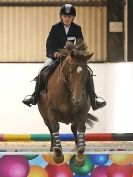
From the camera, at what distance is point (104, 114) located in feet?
36.7

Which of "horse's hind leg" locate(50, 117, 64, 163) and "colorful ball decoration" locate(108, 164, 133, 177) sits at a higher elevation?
"horse's hind leg" locate(50, 117, 64, 163)

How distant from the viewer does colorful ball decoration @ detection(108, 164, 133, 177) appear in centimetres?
479

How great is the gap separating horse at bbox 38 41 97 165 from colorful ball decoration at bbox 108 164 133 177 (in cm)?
27

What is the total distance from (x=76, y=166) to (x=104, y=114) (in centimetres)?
647

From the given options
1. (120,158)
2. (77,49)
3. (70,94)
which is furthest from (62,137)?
(77,49)

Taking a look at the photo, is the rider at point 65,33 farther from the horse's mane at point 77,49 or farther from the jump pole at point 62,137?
the jump pole at point 62,137

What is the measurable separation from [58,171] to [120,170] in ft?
1.76

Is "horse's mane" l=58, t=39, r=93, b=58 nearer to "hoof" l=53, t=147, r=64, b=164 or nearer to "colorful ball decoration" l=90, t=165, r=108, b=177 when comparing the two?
"hoof" l=53, t=147, r=64, b=164

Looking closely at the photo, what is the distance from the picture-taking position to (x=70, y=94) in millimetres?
4906

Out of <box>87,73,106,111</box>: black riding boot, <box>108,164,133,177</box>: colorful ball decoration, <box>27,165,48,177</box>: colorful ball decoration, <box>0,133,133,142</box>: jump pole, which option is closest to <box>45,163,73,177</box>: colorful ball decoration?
<box>27,165,48,177</box>: colorful ball decoration

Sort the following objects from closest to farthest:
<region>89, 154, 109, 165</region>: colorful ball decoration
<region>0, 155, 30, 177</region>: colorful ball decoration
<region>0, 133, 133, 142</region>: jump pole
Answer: <region>0, 155, 30, 177</region>: colorful ball decoration < <region>89, 154, 109, 165</region>: colorful ball decoration < <region>0, 133, 133, 142</region>: jump pole

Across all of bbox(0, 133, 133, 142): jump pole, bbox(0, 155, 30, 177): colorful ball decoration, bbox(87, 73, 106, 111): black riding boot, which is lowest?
bbox(0, 133, 133, 142): jump pole

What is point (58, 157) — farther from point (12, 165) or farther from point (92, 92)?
point (92, 92)

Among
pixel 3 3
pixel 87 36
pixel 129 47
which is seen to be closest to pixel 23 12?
pixel 3 3
